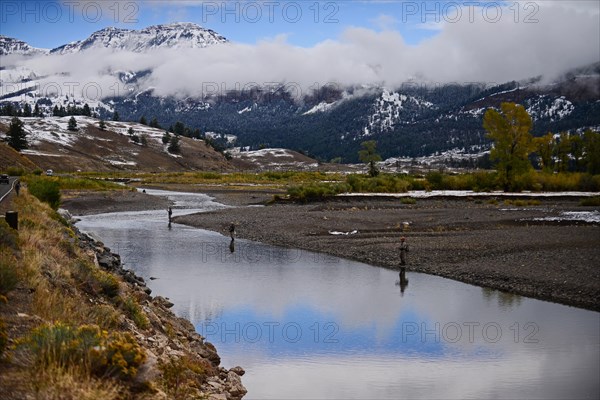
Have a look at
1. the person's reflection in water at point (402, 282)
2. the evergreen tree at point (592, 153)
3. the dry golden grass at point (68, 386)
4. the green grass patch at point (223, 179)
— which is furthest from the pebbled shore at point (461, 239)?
the green grass patch at point (223, 179)

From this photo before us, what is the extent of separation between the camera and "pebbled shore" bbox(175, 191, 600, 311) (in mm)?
25422

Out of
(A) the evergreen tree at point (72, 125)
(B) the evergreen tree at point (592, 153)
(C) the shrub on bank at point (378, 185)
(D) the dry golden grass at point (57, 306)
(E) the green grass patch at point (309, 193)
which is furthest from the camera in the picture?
(A) the evergreen tree at point (72, 125)

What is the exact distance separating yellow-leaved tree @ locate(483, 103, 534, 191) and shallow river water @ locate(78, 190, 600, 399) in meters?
52.7

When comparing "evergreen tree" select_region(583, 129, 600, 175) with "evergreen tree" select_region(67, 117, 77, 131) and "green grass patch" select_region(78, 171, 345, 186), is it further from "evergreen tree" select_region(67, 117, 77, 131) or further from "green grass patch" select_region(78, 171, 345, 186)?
"evergreen tree" select_region(67, 117, 77, 131)

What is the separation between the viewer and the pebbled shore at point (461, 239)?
25.4 metres

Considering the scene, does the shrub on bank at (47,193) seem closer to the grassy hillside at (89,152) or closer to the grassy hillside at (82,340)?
the grassy hillside at (82,340)

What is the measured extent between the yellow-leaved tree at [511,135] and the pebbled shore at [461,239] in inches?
609

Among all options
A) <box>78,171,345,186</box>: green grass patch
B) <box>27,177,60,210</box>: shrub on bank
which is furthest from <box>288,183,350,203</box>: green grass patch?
<box>78,171,345,186</box>: green grass patch

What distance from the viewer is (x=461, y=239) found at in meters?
36.0

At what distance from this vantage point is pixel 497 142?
7819 centimetres

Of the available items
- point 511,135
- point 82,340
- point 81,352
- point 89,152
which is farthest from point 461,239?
point 89,152

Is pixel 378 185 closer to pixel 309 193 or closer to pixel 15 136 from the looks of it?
pixel 309 193

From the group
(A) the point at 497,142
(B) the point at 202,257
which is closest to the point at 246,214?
(B) the point at 202,257

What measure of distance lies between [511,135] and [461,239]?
46719 mm
